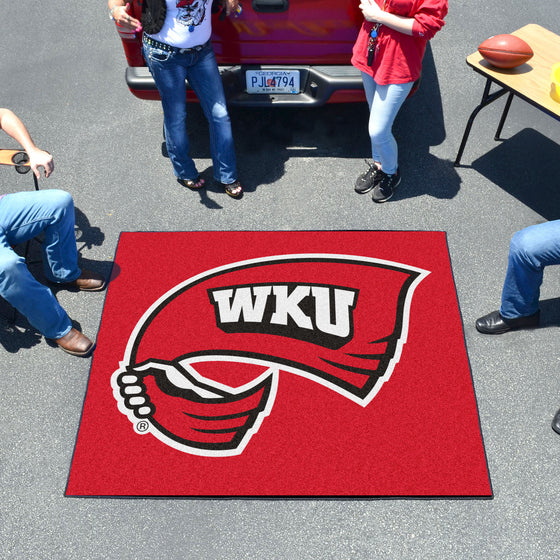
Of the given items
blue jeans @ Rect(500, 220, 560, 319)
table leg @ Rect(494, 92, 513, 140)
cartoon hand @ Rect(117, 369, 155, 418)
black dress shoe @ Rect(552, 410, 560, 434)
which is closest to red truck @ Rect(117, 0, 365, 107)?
table leg @ Rect(494, 92, 513, 140)

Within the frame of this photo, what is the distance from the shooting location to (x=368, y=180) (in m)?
3.90

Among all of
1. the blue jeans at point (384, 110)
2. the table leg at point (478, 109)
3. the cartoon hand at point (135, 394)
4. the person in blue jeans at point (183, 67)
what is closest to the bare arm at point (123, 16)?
the person in blue jeans at point (183, 67)

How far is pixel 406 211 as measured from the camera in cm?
379

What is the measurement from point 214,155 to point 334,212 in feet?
2.92

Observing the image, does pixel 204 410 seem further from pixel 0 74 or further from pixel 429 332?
pixel 0 74

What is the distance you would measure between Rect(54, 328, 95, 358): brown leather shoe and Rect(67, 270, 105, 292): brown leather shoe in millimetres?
366

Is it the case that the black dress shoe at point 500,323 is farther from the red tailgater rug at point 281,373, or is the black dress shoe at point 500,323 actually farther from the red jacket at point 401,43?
the red jacket at point 401,43

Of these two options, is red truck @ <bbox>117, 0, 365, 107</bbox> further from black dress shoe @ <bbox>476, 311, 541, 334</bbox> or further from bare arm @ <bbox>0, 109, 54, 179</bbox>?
black dress shoe @ <bbox>476, 311, 541, 334</bbox>

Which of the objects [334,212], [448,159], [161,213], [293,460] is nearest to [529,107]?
[448,159]

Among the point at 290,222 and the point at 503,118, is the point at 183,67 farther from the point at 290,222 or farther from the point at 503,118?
the point at 503,118

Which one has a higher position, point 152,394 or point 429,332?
point 429,332

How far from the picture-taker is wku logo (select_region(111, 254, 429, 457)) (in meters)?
2.93

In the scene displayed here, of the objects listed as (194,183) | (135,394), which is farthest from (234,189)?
(135,394)

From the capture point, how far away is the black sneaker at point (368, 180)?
3893mm
